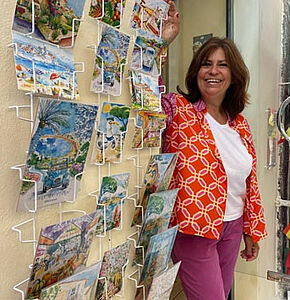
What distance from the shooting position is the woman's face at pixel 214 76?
1057mm

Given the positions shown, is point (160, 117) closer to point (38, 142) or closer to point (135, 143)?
point (135, 143)

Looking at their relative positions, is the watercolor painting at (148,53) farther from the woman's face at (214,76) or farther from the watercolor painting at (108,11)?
the woman's face at (214,76)

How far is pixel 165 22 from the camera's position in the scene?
86 cm

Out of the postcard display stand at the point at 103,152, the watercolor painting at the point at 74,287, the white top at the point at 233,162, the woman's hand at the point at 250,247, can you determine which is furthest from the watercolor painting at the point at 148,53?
the woman's hand at the point at 250,247

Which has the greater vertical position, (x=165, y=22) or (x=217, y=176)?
(x=165, y=22)

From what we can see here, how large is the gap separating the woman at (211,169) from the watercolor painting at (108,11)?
0.24 metres

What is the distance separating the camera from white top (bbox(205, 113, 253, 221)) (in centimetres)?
105

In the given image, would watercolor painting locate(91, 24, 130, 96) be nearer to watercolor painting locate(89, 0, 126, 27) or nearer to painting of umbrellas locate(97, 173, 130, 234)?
watercolor painting locate(89, 0, 126, 27)

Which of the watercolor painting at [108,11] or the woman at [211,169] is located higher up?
the watercolor painting at [108,11]

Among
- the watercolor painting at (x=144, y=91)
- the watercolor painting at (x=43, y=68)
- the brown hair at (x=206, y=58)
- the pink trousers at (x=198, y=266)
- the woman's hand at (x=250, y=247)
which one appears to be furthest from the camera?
the woman's hand at (x=250, y=247)

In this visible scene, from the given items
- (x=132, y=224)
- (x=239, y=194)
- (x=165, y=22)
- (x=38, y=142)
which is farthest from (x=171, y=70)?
(x=38, y=142)

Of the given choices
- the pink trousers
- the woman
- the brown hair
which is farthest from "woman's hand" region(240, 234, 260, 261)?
the brown hair

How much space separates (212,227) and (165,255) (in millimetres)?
183

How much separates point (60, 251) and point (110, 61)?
0.34 meters
